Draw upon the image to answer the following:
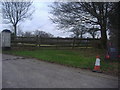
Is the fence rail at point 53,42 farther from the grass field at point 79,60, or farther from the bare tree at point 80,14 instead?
the grass field at point 79,60

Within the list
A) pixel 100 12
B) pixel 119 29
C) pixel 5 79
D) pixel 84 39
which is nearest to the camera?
pixel 5 79

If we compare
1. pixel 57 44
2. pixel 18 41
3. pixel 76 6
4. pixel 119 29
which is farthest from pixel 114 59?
pixel 18 41

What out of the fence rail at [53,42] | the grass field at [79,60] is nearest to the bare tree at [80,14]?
the fence rail at [53,42]

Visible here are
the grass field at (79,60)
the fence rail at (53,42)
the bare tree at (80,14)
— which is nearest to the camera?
the grass field at (79,60)

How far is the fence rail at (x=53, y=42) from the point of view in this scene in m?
16.3

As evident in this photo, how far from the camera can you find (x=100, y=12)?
12.9 meters

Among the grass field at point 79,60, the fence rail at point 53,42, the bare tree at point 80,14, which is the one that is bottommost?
the grass field at point 79,60

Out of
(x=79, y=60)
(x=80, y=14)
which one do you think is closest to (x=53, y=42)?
(x=80, y=14)

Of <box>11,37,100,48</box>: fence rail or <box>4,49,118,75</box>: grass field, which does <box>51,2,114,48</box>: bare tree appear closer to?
<box>11,37,100,48</box>: fence rail

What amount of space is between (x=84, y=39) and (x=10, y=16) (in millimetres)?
16568

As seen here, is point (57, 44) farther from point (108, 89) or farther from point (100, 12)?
point (108, 89)

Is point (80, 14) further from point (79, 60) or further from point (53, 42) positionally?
point (79, 60)

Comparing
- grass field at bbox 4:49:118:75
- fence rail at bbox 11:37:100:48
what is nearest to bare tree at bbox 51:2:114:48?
fence rail at bbox 11:37:100:48

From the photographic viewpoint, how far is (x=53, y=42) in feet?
56.6
